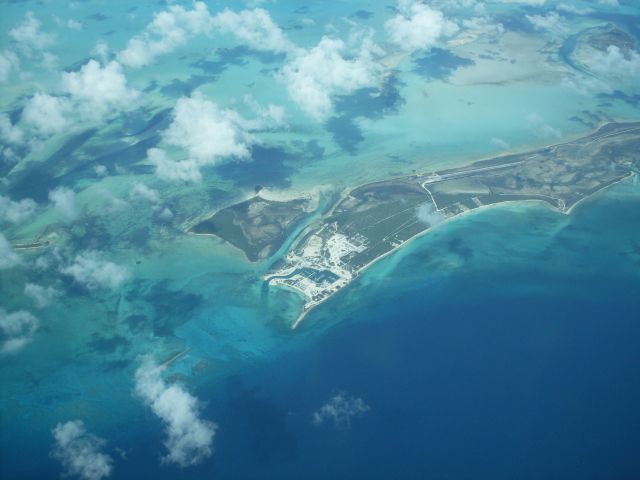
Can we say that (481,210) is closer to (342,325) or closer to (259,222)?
(342,325)

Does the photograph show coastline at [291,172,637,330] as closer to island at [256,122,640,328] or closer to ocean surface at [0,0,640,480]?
island at [256,122,640,328]

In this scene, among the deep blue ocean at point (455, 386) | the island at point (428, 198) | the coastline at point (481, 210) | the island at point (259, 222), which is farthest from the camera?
the island at point (259, 222)

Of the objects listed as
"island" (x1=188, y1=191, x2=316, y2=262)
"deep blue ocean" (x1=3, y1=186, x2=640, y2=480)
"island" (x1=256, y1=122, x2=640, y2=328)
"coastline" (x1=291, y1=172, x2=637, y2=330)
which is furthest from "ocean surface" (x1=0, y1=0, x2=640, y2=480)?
"island" (x1=256, y1=122, x2=640, y2=328)

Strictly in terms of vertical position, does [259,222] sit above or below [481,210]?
above

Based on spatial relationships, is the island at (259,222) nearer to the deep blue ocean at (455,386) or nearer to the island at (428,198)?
the island at (428,198)

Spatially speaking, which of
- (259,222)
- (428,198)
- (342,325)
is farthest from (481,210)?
(259,222)

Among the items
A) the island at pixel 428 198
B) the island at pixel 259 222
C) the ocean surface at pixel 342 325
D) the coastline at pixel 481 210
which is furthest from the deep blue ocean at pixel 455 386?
the island at pixel 259 222
